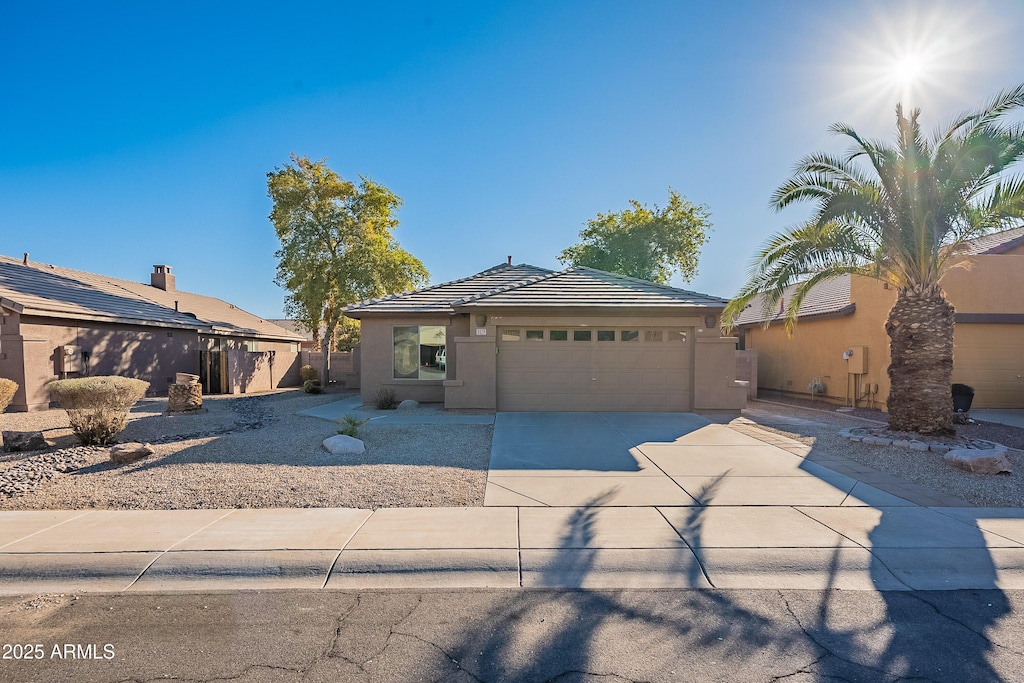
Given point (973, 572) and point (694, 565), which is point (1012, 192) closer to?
point (973, 572)

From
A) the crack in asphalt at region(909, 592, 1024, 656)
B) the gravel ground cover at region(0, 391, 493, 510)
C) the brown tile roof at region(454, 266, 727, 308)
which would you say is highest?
the brown tile roof at region(454, 266, 727, 308)

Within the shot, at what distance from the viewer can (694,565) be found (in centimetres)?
436

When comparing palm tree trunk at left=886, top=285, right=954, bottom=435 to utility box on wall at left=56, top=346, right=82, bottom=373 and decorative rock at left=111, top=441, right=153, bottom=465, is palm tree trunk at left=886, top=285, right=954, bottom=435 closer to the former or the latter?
decorative rock at left=111, top=441, right=153, bottom=465

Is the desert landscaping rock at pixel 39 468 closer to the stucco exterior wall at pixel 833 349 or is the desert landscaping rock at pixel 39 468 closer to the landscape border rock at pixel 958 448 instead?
the landscape border rock at pixel 958 448

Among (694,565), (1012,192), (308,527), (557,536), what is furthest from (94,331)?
(1012,192)

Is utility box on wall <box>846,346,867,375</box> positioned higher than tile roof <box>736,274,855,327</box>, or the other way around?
tile roof <box>736,274,855,327</box>

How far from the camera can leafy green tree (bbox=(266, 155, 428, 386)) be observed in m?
20.7

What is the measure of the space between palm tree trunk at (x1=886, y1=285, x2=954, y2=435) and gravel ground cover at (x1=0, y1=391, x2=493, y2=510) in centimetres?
785

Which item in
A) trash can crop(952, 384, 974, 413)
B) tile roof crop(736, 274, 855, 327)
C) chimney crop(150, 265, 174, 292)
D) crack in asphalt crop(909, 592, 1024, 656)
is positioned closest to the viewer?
crack in asphalt crop(909, 592, 1024, 656)

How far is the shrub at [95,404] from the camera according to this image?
332 inches

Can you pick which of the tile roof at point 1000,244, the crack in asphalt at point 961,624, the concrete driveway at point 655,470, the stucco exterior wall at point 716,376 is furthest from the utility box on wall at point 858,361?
the crack in asphalt at point 961,624

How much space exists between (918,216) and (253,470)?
12.0m

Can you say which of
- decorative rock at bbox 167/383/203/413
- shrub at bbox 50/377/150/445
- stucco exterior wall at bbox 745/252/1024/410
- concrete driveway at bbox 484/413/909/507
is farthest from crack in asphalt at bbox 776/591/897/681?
decorative rock at bbox 167/383/203/413

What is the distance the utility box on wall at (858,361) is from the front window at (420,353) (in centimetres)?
1204
